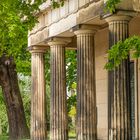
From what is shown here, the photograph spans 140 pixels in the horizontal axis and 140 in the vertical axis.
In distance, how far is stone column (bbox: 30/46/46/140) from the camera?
2333 centimetres

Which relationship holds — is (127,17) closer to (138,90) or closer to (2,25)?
(2,25)

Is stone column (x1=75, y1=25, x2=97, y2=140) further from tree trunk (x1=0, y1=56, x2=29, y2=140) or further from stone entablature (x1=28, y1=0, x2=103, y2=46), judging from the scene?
tree trunk (x1=0, y1=56, x2=29, y2=140)

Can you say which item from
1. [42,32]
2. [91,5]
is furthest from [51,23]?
[91,5]

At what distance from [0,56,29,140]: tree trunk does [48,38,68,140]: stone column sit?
8.95m

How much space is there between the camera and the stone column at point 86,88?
1767 cm

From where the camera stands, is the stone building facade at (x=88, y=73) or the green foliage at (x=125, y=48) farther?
the stone building facade at (x=88, y=73)

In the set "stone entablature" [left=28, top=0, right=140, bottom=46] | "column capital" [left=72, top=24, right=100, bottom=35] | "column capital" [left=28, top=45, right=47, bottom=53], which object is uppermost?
"stone entablature" [left=28, top=0, right=140, bottom=46]

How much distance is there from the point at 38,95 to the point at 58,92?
113 inches

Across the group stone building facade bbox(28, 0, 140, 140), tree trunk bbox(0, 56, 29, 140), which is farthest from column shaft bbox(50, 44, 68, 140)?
tree trunk bbox(0, 56, 29, 140)

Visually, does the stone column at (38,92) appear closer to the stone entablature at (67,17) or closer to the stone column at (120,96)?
the stone entablature at (67,17)

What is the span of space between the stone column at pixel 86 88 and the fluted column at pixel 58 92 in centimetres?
295

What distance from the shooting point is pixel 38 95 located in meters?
23.6

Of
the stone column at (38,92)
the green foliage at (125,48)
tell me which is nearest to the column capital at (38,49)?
the stone column at (38,92)

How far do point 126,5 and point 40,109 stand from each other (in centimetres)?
975
